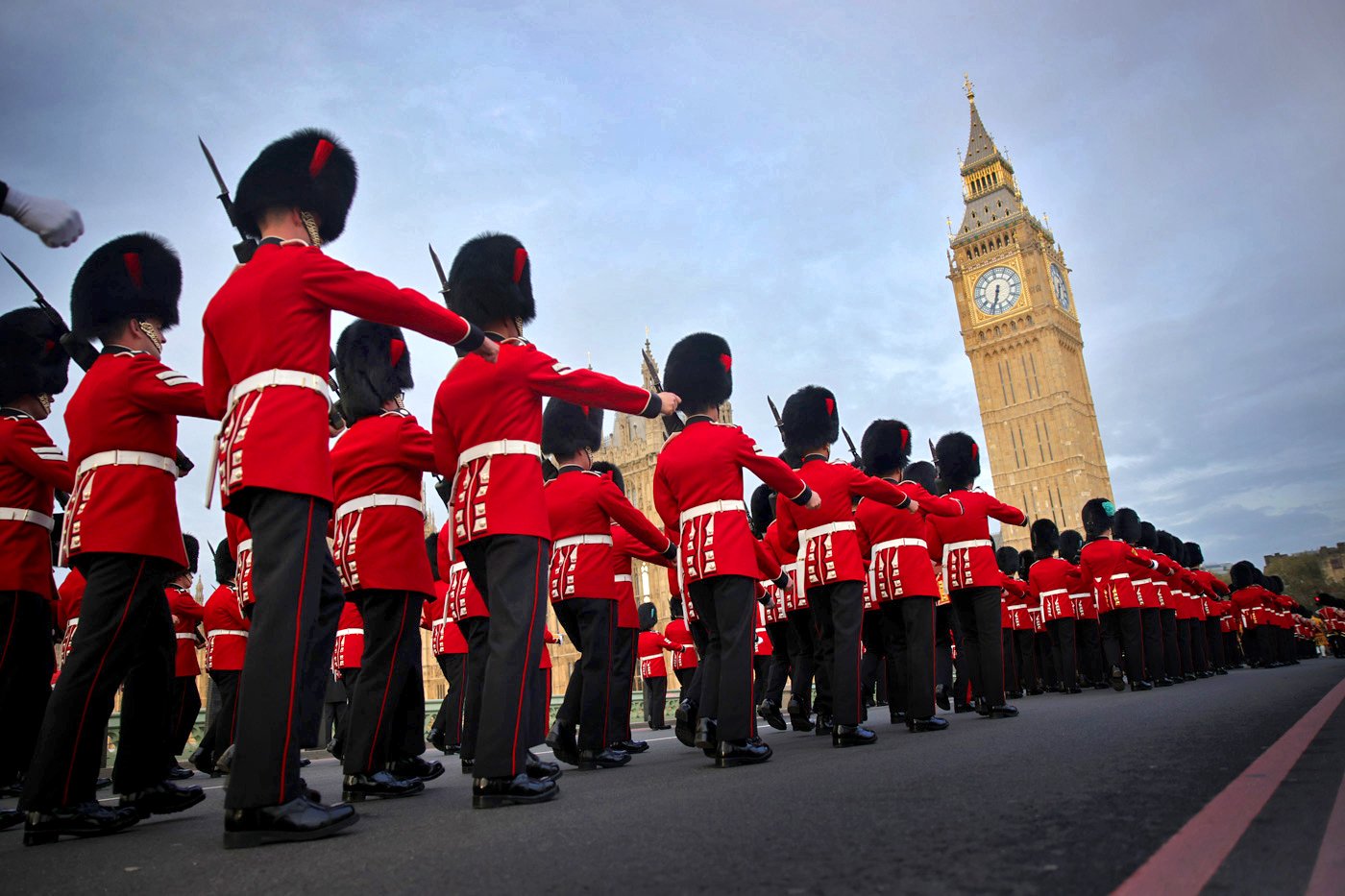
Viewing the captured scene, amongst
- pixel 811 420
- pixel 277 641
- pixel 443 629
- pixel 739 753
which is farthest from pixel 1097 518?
pixel 277 641

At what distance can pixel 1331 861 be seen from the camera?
4.67 feet

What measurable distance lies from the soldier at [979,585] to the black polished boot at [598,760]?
2.66 m

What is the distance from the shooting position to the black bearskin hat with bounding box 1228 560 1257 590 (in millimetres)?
17219

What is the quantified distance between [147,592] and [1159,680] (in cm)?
967

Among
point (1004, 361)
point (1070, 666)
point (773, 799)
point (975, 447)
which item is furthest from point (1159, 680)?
point (1004, 361)

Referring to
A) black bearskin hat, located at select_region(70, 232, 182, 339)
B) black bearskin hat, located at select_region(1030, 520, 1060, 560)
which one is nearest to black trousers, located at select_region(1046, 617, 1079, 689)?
black bearskin hat, located at select_region(1030, 520, 1060, 560)

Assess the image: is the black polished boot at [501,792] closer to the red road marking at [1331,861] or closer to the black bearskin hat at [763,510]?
the red road marking at [1331,861]

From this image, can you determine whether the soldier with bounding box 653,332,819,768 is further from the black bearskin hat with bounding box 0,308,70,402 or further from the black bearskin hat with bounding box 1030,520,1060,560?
the black bearskin hat with bounding box 1030,520,1060,560

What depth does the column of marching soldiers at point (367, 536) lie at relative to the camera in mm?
2748

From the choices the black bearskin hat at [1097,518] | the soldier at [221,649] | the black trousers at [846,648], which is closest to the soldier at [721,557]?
the black trousers at [846,648]

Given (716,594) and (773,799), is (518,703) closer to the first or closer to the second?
(773,799)

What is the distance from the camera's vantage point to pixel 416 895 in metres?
1.66

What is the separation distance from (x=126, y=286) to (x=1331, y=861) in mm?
4134

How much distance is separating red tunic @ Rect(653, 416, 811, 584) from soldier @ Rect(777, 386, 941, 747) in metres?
0.64
